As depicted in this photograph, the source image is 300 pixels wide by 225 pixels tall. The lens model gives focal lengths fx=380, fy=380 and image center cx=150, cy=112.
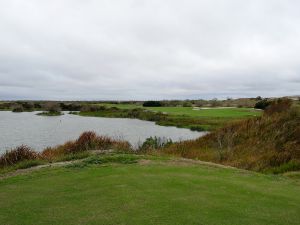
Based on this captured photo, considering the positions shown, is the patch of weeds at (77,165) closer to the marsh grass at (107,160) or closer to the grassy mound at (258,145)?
the marsh grass at (107,160)

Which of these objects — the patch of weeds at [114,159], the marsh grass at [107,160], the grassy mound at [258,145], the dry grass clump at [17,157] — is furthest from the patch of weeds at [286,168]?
the dry grass clump at [17,157]

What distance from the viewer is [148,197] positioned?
30.0ft

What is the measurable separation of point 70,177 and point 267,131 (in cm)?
1930

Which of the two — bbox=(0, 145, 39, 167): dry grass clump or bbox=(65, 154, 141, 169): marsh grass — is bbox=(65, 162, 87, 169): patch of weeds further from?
bbox=(0, 145, 39, 167): dry grass clump

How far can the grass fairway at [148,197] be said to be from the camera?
25.3 feet

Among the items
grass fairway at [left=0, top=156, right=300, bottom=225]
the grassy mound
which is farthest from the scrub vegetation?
the grassy mound

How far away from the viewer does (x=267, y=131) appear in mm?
28266

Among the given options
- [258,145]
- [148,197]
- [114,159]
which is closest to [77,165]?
[114,159]

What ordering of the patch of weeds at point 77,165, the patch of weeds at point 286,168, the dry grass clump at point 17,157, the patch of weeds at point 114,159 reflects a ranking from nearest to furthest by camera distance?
the patch of weeds at point 77,165 → the patch of weeds at point 114,159 → the patch of weeds at point 286,168 → the dry grass clump at point 17,157

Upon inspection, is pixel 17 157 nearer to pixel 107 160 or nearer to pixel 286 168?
pixel 107 160

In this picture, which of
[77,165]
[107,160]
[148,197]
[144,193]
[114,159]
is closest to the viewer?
[148,197]

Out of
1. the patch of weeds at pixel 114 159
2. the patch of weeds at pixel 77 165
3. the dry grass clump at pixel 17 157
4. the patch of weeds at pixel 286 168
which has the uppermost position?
the patch of weeds at pixel 114 159

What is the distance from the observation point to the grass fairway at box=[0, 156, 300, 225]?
7.71 metres

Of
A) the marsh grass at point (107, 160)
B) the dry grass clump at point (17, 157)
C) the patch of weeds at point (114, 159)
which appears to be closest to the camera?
the marsh grass at point (107, 160)
